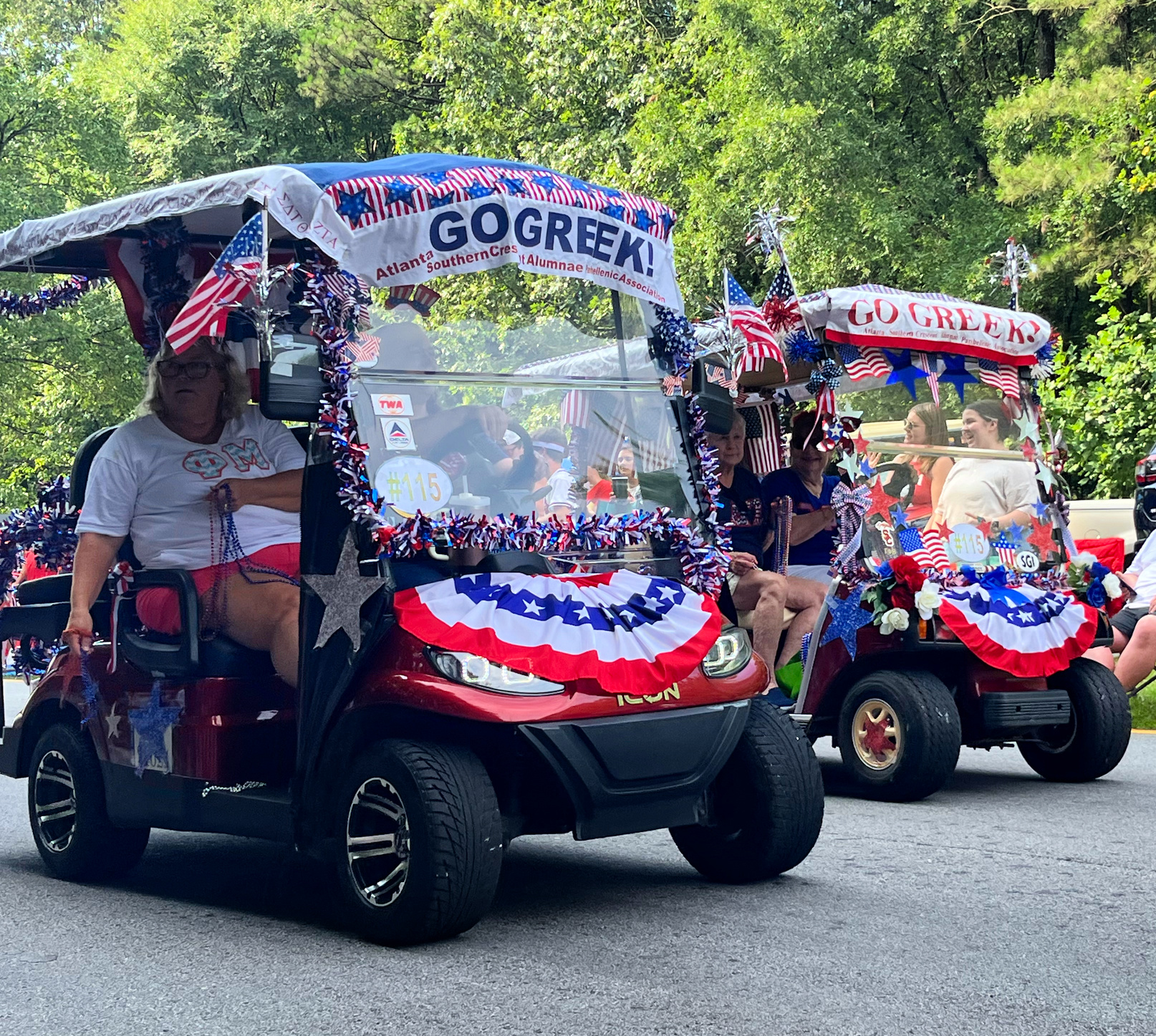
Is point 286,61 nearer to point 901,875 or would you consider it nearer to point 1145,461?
point 1145,461

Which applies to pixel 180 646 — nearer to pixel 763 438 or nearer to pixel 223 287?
pixel 223 287

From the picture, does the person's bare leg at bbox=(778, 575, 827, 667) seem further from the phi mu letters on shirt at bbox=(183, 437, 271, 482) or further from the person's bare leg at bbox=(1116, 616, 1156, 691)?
the phi mu letters on shirt at bbox=(183, 437, 271, 482)

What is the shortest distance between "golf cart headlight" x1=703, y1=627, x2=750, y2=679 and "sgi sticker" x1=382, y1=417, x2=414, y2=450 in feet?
3.97

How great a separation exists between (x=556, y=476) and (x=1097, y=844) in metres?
2.99

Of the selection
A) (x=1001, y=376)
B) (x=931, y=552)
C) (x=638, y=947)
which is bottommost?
(x=638, y=947)

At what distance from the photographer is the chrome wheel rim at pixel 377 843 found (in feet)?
16.8

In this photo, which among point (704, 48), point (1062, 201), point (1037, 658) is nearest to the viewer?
point (1037, 658)

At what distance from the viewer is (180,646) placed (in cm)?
607

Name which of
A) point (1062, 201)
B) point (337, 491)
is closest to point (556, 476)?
point (337, 491)

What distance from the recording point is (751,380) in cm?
1020

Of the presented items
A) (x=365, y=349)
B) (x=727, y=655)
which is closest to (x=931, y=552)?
(x=727, y=655)

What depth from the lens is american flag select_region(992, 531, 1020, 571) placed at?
8.82m

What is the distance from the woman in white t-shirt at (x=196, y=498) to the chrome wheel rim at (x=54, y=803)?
0.63m

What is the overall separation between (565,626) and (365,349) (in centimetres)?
114
